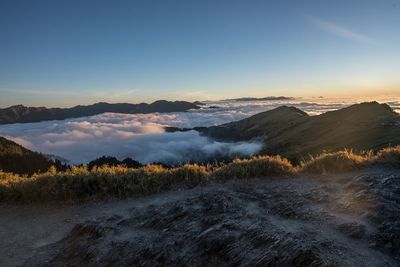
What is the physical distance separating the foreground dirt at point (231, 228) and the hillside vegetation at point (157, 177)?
0.79 meters

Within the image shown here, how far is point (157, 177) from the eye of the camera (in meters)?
15.2

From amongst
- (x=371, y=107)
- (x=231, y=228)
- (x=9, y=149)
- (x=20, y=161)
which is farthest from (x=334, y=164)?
(x=371, y=107)

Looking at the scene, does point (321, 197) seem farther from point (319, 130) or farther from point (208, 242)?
point (319, 130)

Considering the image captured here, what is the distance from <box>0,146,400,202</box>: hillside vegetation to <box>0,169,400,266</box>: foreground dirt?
79cm

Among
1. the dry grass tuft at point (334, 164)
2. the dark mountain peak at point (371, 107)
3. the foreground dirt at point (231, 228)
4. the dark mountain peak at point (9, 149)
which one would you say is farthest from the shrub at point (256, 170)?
the dark mountain peak at point (371, 107)

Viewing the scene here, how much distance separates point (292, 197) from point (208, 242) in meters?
3.80

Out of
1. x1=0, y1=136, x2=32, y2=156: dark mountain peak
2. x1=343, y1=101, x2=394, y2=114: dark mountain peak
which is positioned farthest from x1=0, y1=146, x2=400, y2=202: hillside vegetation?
x1=343, y1=101, x2=394, y2=114: dark mountain peak

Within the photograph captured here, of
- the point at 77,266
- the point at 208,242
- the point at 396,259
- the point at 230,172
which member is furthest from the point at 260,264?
the point at 230,172

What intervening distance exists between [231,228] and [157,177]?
6259 mm

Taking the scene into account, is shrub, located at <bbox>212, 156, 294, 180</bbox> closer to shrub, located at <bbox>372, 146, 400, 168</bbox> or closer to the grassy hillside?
shrub, located at <bbox>372, 146, 400, 168</bbox>

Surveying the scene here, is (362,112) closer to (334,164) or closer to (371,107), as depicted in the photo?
(371,107)

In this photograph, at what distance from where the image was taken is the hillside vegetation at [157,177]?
14758mm

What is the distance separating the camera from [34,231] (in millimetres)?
12445

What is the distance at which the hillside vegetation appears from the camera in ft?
48.4
